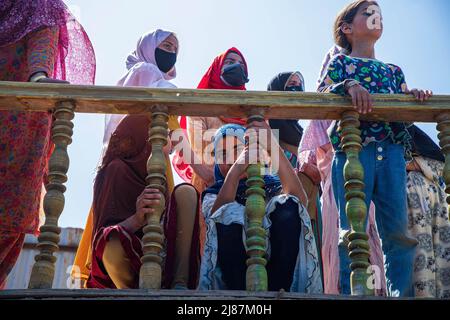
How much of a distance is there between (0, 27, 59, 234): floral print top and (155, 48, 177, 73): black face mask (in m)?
1.21

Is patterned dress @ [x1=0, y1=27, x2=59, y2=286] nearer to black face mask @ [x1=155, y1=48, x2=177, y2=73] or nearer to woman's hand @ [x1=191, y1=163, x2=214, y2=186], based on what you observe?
woman's hand @ [x1=191, y1=163, x2=214, y2=186]

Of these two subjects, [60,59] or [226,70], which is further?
[226,70]

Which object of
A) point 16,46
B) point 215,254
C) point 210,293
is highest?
point 16,46

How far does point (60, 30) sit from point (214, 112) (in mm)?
1065

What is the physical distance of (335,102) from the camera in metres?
4.16

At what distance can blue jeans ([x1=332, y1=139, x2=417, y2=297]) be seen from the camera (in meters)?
4.20

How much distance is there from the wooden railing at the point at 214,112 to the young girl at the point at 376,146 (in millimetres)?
105

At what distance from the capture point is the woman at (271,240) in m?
3.83

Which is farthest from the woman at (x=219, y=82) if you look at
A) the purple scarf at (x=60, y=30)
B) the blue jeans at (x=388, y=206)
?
the blue jeans at (x=388, y=206)

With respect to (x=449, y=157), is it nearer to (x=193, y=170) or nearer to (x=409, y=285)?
(x=409, y=285)

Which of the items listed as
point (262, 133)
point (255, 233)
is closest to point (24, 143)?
point (262, 133)

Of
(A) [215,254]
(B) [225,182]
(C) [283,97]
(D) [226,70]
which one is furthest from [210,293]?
(D) [226,70]

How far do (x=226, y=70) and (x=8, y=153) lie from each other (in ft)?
6.24

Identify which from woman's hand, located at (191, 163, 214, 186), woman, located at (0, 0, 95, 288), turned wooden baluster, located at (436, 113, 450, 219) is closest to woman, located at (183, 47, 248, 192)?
woman's hand, located at (191, 163, 214, 186)
